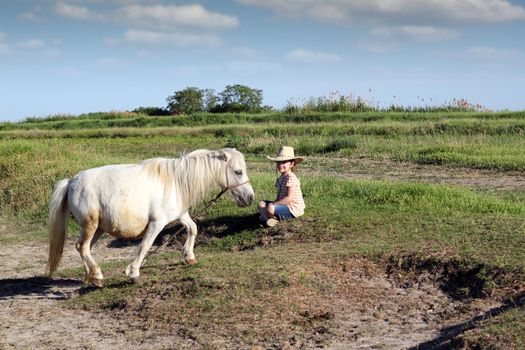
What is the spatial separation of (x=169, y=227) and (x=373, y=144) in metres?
9.09

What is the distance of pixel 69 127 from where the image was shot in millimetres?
29000

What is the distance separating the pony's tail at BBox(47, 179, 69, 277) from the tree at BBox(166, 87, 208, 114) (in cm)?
2450

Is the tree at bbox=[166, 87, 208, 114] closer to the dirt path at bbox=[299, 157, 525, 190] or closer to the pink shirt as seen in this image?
the dirt path at bbox=[299, 157, 525, 190]

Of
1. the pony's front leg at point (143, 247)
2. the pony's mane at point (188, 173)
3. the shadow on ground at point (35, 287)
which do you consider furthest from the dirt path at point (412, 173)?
the shadow on ground at point (35, 287)

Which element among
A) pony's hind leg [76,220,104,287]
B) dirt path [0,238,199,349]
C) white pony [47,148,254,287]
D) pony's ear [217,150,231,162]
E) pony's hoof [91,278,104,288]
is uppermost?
pony's ear [217,150,231,162]

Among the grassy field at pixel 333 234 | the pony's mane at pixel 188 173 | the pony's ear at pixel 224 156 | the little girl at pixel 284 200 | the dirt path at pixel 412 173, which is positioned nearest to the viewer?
the grassy field at pixel 333 234

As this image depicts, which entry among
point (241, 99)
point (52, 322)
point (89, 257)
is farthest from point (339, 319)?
point (241, 99)

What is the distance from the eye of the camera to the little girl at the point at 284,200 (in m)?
9.55

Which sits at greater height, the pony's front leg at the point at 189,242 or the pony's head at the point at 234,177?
the pony's head at the point at 234,177

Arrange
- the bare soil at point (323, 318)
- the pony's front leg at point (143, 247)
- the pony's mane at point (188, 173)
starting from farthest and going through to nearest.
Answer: the pony's mane at point (188, 173) < the pony's front leg at point (143, 247) < the bare soil at point (323, 318)

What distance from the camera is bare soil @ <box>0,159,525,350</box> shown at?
20.1 ft

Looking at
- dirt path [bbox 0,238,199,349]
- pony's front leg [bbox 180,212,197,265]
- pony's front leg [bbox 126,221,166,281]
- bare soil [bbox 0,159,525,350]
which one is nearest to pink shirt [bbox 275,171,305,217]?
pony's front leg [bbox 180,212,197,265]

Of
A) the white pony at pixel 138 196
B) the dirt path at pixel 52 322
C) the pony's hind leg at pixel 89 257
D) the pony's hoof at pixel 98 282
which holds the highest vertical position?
the white pony at pixel 138 196

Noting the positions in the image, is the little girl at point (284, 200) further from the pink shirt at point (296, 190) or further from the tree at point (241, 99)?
the tree at point (241, 99)
